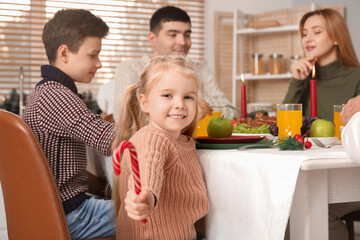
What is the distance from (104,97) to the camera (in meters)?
3.68

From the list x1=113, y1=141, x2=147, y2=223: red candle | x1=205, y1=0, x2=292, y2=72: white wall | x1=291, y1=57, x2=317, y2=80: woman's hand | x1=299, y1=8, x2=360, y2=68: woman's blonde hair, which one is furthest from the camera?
x1=205, y1=0, x2=292, y2=72: white wall

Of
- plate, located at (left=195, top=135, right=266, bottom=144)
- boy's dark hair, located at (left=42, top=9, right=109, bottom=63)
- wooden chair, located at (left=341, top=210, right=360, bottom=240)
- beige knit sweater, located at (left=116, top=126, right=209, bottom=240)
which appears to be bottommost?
wooden chair, located at (left=341, top=210, right=360, bottom=240)

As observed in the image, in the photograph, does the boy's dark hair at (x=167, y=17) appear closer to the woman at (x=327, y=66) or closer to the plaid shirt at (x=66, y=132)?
the woman at (x=327, y=66)

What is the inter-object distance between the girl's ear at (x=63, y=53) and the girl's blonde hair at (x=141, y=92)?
1.38 feet

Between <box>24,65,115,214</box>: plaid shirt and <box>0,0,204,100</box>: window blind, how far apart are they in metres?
3.35

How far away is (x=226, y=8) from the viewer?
19.4 ft

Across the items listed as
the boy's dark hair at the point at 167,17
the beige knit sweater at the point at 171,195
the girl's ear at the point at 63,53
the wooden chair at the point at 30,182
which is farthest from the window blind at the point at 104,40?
the beige knit sweater at the point at 171,195

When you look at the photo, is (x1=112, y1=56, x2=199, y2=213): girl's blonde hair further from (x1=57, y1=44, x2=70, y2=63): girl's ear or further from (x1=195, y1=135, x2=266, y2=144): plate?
(x1=57, y1=44, x2=70, y2=63): girl's ear

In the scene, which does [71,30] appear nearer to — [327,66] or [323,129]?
[323,129]

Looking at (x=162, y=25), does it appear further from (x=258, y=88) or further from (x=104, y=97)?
(x=258, y=88)

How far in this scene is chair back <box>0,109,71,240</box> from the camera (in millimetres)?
1330

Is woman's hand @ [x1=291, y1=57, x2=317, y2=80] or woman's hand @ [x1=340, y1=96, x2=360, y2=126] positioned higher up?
woman's hand @ [x1=291, y1=57, x2=317, y2=80]

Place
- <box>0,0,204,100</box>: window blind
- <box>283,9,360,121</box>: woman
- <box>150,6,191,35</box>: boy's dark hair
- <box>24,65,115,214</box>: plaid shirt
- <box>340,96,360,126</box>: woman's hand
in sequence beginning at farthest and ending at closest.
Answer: <box>0,0,204,100</box>: window blind < <box>150,6,191,35</box>: boy's dark hair < <box>283,9,360,121</box>: woman < <box>24,65,115,214</box>: plaid shirt < <box>340,96,360,126</box>: woman's hand

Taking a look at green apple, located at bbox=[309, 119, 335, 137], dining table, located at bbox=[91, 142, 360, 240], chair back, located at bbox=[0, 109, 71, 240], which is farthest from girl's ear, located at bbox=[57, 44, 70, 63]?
green apple, located at bbox=[309, 119, 335, 137]
